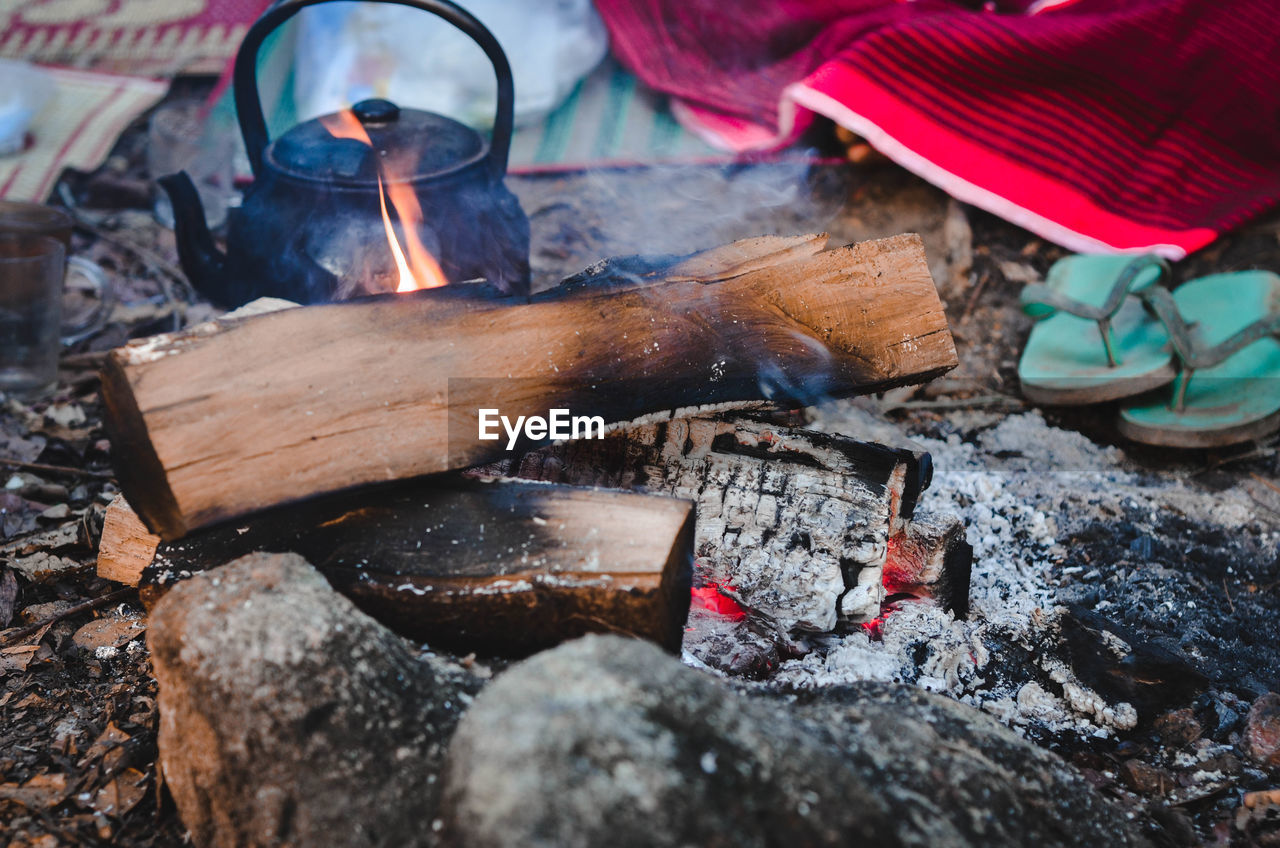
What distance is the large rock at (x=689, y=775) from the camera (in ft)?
2.68

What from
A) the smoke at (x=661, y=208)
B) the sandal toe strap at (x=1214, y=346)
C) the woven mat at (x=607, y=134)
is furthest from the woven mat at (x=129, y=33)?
the sandal toe strap at (x=1214, y=346)

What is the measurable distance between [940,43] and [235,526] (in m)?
2.85

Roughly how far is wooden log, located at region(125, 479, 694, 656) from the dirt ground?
0.30m

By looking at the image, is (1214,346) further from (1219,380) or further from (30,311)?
(30,311)

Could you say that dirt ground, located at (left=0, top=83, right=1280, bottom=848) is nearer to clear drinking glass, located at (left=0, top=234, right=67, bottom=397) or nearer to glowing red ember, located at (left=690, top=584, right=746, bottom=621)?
clear drinking glass, located at (left=0, top=234, right=67, bottom=397)

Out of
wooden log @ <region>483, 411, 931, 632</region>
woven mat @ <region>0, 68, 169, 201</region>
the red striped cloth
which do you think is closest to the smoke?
the red striped cloth

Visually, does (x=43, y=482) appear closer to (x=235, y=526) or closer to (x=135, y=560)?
(x=135, y=560)

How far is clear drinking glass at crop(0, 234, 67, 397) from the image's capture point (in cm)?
221

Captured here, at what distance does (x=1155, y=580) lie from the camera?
1.83m

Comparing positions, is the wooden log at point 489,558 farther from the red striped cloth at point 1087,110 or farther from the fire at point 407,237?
the red striped cloth at point 1087,110

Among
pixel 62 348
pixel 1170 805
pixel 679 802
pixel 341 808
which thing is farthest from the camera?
pixel 62 348

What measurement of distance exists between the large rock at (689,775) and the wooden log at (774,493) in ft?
1.59

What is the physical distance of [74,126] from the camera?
363 centimetres

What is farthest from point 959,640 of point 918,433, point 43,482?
point 43,482
